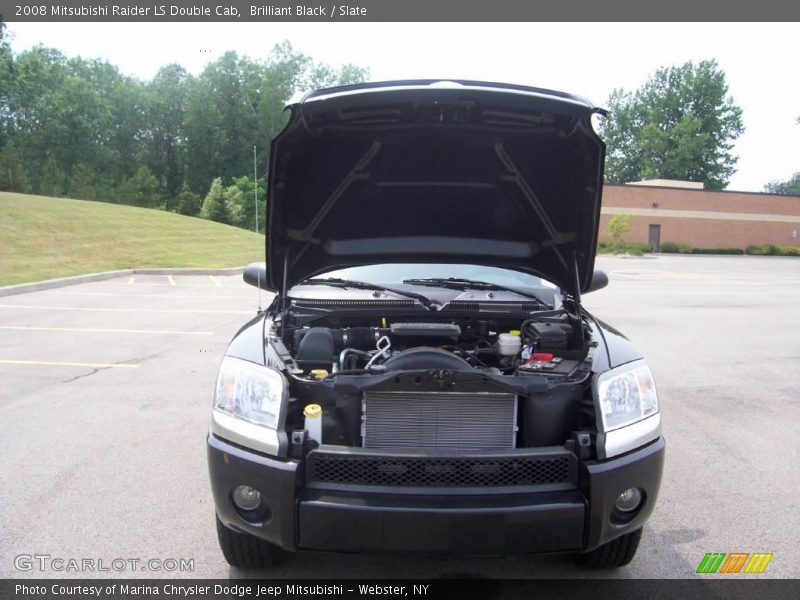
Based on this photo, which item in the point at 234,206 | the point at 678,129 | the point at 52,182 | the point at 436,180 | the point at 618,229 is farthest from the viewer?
the point at 678,129

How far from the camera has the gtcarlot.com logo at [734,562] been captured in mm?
2887

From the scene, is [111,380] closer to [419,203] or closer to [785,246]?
[419,203]

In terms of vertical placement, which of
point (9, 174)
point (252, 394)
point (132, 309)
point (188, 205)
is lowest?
point (132, 309)

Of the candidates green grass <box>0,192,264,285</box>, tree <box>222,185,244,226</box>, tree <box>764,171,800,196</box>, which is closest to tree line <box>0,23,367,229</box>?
tree <box>222,185,244,226</box>

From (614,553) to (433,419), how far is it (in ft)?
3.42

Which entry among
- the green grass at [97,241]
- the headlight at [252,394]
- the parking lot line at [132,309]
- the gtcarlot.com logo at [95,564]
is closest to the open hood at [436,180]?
the headlight at [252,394]

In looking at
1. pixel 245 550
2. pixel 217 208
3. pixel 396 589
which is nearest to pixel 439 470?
pixel 396 589

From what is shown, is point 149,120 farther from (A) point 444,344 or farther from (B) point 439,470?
(B) point 439,470

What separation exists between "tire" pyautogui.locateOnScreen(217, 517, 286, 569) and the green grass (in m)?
14.4

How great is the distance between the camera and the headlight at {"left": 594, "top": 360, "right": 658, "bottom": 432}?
8.36ft

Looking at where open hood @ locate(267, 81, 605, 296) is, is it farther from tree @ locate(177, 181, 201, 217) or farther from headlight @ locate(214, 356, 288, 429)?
tree @ locate(177, 181, 201, 217)

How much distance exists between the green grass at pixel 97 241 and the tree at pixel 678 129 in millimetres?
51579

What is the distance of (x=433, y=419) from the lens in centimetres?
258

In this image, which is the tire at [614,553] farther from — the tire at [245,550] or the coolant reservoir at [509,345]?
the tire at [245,550]
